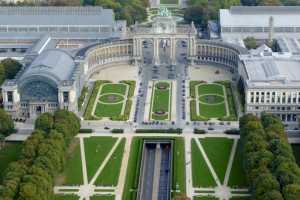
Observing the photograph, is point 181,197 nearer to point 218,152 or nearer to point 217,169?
point 217,169

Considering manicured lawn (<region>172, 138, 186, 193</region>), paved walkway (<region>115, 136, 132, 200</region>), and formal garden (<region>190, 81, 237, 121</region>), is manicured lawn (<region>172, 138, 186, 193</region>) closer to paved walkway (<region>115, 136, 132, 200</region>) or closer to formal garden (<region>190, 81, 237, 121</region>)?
paved walkway (<region>115, 136, 132, 200</region>)

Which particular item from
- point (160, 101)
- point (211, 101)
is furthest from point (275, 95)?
point (160, 101)

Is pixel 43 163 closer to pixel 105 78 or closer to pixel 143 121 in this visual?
pixel 143 121

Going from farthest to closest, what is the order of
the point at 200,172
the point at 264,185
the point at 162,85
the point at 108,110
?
1. the point at 162,85
2. the point at 108,110
3. the point at 200,172
4. the point at 264,185

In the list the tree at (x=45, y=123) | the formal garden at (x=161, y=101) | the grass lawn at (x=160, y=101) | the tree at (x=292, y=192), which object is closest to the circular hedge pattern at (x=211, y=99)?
the formal garden at (x=161, y=101)

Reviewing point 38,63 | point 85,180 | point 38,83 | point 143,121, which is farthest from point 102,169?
point 38,63
